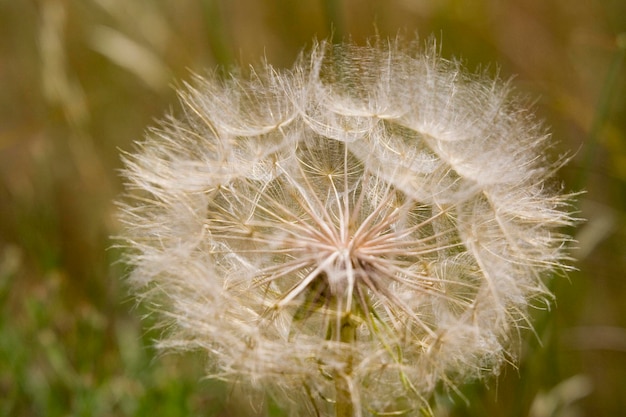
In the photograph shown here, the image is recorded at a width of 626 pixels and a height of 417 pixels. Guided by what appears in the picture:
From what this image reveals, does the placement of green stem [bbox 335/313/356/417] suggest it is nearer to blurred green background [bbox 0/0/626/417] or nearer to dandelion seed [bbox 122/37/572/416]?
dandelion seed [bbox 122/37/572/416]

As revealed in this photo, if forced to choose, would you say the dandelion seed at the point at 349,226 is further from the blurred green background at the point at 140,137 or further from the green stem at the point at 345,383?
the blurred green background at the point at 140,137

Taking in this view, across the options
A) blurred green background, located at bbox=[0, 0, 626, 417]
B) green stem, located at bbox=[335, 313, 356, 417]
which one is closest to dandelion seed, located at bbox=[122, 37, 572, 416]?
green stem, located at bbox=[335, 313, 356, 417]

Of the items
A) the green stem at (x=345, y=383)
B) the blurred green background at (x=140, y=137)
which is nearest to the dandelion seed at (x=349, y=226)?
the green stem at (x=345, y=383)

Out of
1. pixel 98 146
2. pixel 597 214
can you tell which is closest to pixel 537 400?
pixel 597 214

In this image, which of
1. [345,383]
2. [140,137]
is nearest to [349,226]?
[345,383]

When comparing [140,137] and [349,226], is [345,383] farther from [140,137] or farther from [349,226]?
[140,137]
